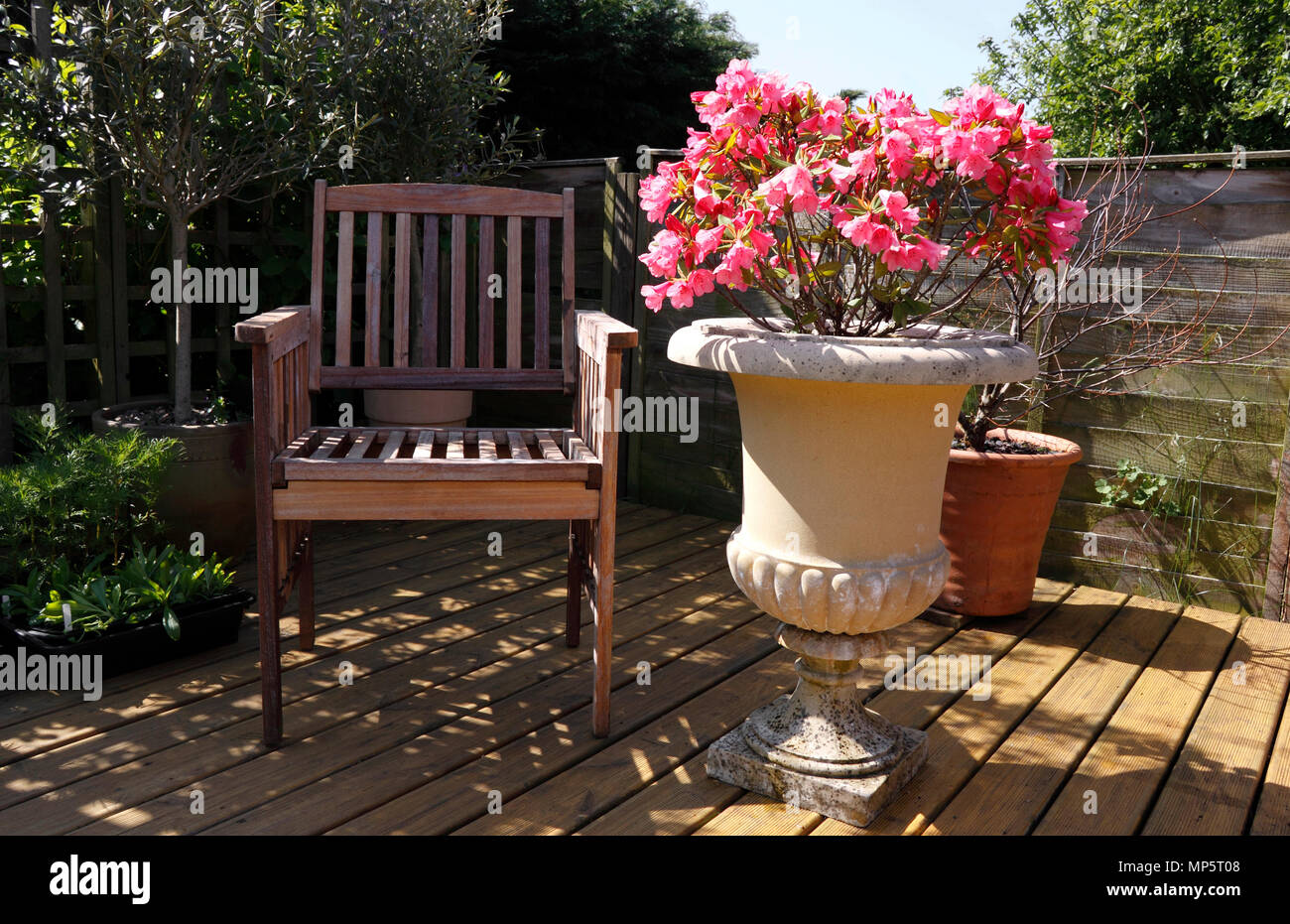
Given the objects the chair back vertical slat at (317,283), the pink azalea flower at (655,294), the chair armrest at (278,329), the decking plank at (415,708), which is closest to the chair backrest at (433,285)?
the chair back vertical slat at (317,283)

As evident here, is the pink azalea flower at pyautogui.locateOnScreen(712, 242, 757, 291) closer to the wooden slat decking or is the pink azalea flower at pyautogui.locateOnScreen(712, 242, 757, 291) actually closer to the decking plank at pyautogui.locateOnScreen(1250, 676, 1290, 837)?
the wooden slat decking

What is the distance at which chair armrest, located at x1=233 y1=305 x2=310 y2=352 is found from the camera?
182cm

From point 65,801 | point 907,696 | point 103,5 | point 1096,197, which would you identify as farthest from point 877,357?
point 103,5

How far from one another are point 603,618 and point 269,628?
0.63 metres

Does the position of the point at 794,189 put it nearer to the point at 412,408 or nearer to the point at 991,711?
the point at 991,711

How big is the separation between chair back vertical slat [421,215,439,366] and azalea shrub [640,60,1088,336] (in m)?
0.81

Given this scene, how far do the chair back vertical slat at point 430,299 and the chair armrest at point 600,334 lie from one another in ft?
1.24

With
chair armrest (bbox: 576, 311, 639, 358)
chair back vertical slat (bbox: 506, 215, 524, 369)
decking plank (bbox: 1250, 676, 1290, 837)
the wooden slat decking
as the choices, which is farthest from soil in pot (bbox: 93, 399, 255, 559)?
decking plank (bbox: 1250, 676, 1290, 837)

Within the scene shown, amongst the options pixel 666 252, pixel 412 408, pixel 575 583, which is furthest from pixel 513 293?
pixel 412 408

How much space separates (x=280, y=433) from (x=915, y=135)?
49.7 inches

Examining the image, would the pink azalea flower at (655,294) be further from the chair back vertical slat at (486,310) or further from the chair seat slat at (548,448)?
the chair back vertical slat at (486,310)

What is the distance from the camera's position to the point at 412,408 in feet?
12.9

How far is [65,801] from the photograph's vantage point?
183 centimetres

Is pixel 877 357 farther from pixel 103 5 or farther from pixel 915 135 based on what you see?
pixel 103 5
